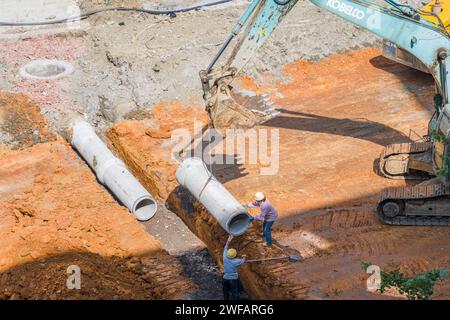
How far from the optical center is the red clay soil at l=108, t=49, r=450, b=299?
12.8m

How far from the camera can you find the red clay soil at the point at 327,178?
1277cm

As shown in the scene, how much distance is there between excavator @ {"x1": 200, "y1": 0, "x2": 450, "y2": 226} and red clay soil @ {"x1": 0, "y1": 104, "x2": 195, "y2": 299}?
9.30 feet

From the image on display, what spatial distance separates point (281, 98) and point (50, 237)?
25.5ft

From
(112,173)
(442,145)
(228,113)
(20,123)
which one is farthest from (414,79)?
(20,123)

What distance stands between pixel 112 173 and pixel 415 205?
617cm

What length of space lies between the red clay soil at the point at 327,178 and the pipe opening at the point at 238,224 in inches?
6.5

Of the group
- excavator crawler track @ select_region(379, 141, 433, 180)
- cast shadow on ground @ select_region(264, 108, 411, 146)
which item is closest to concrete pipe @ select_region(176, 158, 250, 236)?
excavator crawler track @ select_region(379, 141, 433, 180)

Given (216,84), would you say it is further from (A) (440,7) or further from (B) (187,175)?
(A) (440,7)

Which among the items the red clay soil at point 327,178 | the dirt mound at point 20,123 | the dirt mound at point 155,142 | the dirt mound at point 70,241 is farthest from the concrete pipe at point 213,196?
the dirt mound at point 20,123

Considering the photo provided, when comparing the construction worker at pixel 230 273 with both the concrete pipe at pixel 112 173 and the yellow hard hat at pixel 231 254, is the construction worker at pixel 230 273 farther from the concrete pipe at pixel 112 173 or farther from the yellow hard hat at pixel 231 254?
the concrete pipe at pixel 112 173

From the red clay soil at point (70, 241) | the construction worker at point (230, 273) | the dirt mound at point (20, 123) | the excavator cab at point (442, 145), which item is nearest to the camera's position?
the construction worker at point (230, 273)

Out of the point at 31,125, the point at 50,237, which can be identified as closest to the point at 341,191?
the point at 50,237

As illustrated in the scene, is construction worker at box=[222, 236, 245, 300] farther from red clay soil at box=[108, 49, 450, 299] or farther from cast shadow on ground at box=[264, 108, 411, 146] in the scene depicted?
cast shadow on ground at box=[264, 108, 411, 146]

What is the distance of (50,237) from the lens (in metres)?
13.8
